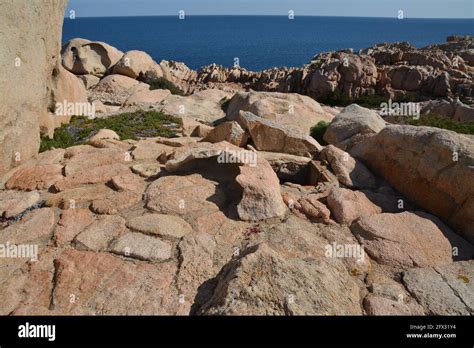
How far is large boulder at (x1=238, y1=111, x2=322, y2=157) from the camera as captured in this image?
872 centimetres

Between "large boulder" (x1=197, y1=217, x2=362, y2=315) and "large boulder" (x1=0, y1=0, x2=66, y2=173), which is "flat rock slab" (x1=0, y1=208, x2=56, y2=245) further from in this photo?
"large boulder" (x1=197, y1=217, x2=362, y2=315)

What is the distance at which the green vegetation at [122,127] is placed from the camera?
1337cm

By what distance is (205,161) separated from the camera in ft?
24.0

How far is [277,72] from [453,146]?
51230mm

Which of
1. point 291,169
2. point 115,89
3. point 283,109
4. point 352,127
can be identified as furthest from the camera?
point 115,89

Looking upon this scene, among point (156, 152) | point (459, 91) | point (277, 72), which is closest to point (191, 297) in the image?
point (156, 152)

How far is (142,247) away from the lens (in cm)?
531

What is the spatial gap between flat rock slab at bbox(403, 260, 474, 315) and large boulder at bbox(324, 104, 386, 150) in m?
6.50

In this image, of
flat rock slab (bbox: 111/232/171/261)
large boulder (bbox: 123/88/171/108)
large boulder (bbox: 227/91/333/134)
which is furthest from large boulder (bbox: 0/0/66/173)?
large boulder (bbox: 123/88/171/108)

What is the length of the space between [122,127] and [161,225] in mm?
11181

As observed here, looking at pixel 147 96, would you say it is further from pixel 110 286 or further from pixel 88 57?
pixel 110 286
